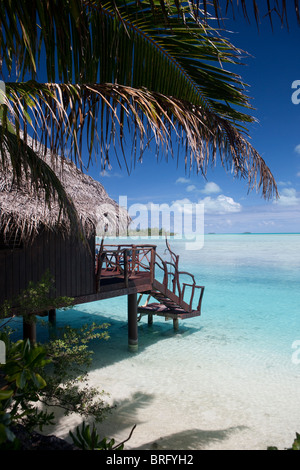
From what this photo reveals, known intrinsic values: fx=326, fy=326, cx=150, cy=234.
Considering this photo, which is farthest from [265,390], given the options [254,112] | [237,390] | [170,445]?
[254,112]

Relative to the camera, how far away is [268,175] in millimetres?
2994

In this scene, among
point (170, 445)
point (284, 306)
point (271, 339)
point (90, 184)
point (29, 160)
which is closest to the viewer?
point (29, 160)

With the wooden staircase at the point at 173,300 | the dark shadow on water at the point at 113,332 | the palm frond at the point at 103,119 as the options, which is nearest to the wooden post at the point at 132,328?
the dark shadow on water at the point at 113,332

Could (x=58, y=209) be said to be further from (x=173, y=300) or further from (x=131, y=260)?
(x=173, y=300)

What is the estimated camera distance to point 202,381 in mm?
7180

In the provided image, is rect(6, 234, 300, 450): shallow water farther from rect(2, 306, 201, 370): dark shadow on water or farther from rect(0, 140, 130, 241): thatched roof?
rect(0, 140, 130, 241): thatched roof

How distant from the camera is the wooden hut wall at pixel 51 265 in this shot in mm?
5781

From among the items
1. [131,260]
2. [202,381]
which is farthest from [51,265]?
[202,381]

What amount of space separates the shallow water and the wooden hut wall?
2112mm

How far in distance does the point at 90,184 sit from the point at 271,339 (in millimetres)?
8013

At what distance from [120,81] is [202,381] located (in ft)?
21.6

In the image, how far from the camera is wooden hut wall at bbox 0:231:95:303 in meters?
5.78

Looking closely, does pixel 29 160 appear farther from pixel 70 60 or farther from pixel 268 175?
pixel 268 175

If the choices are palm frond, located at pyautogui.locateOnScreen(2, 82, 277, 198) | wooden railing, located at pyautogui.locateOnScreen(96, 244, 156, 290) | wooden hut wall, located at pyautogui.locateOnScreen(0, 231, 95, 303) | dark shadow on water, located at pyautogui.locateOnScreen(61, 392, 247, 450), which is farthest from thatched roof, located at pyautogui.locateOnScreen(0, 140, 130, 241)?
dark shadow on water, located at pyautogui.locateOnScreen(61, 392, 247, 450)
